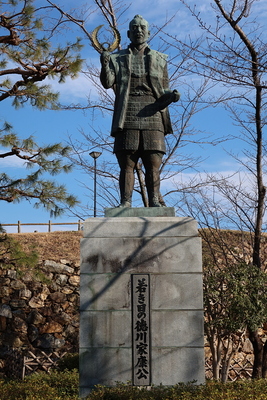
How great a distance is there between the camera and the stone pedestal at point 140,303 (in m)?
5.23

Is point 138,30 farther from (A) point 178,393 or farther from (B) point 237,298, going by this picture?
(B) point 237,298

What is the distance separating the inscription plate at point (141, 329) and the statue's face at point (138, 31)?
2838mm

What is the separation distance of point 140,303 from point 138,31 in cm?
319

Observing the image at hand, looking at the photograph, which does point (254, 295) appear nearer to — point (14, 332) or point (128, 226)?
point (128, 226)

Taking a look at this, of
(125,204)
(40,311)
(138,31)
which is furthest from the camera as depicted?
(40,311)

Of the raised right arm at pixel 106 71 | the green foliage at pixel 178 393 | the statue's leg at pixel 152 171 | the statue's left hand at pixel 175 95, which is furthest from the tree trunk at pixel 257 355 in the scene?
the raised right arm at pixel 106 71

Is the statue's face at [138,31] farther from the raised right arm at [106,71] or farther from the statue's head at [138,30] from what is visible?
the raised right arm at [106,71]

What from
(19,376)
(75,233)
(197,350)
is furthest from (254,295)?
(75,233)

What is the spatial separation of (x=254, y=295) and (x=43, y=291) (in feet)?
24.5

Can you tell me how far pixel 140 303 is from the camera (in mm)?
5305

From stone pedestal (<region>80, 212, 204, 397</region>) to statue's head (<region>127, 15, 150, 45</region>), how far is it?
223 cm

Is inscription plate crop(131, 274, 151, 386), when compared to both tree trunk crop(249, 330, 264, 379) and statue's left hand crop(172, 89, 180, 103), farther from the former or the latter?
tree trunk crop(249, 330, 264, 379)

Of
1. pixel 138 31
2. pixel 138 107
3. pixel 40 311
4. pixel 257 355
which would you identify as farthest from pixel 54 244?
pixel 138 31

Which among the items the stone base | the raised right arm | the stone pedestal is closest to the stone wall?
the stone base
